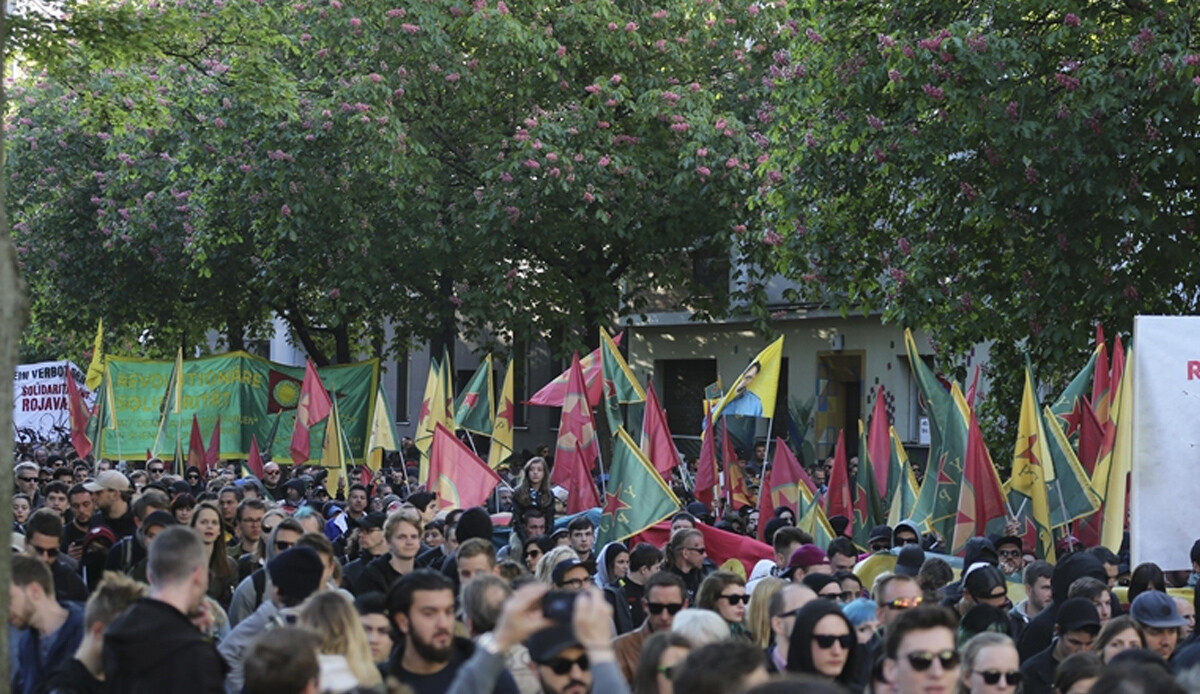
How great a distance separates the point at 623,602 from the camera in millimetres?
9055

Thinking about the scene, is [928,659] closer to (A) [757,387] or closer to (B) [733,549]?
(B) [733,549]

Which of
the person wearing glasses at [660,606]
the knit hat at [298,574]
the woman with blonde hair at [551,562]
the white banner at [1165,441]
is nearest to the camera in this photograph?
the knit hat at [298,574]

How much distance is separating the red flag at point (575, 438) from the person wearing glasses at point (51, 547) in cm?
681

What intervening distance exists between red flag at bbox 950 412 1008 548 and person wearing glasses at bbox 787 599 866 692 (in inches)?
261

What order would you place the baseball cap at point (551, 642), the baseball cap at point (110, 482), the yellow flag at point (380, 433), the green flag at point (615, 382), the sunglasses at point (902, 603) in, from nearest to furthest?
1. the baseball cap at point (551, 642)
2. the sunglasses at point (902, 603)
3. the baseball cap at point (110, 482)
4. the green flag at point (615, 382)
5. the yellow flag at point (380, 433)

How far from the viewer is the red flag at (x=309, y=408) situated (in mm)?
18734

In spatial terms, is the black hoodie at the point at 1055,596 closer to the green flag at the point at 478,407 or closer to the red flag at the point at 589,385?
the red flag at the point at 589,385

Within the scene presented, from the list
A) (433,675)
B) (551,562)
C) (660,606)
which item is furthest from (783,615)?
(551,562)

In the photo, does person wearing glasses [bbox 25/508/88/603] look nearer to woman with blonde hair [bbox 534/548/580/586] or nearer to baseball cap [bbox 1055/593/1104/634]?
woman with blonde hair [bbox 534/548/580/586]

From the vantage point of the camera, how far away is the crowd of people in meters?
4.87

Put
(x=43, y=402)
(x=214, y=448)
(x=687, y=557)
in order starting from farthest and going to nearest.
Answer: (x=43, y=402) → (x=214, y=448) → (x=687, y=557)

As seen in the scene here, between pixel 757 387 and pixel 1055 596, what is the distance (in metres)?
6.48

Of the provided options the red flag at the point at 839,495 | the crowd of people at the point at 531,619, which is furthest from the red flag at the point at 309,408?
the crowd of people at the point at 531,619

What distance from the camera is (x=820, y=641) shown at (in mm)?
5906
